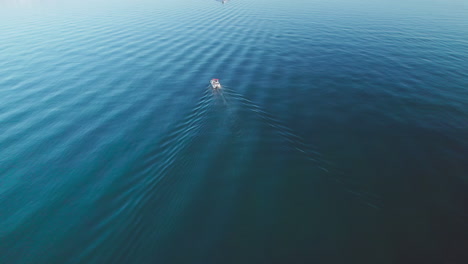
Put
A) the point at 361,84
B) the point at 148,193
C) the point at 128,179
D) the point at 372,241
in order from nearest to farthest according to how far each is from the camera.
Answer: the point at 372,241
the point at 148,193
the point at 128,179
the point at 361,84

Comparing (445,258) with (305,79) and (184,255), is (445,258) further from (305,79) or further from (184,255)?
(305,79)

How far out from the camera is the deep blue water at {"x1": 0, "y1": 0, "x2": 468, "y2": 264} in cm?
1430

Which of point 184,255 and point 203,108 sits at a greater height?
point 203,108

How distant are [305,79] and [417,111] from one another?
14.8 metres

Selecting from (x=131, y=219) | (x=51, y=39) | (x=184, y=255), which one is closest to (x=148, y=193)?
(x=131, y=219)

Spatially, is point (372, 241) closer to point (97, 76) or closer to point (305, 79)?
point (305, 79)

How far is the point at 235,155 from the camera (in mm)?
20453

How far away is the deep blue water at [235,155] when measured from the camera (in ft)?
46.9

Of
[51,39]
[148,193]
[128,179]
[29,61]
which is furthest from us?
[51,39]

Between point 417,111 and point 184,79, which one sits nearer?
point 417,111

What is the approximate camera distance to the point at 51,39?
50781 millimetres

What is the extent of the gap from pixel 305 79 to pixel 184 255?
29675mm

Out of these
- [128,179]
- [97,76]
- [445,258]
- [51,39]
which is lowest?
[445,258]

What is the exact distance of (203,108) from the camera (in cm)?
2691
